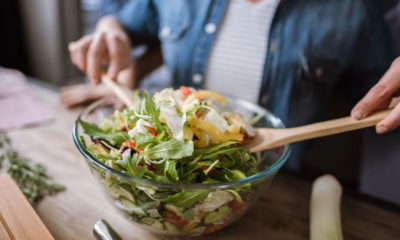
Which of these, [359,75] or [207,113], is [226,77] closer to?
[359,75]

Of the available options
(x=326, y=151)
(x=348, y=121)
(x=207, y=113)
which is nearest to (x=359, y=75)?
(x=326, y=151)

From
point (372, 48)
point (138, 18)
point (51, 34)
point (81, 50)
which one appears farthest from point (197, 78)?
point (51, 34)

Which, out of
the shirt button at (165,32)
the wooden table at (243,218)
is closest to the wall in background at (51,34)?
the shirt button at (165,32)

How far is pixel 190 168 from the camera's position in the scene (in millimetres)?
706

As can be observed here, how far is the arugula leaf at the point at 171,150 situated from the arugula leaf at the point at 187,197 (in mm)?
76

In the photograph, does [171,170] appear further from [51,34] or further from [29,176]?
[51,34]

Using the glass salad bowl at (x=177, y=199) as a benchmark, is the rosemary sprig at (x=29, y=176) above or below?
below

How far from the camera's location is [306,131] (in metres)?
0.78

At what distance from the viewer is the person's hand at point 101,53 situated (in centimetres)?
112

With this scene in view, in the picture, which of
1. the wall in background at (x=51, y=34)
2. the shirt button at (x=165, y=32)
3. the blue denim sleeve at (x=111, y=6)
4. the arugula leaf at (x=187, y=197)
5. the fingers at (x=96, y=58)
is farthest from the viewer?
the wall in background at (x=51, y=34)

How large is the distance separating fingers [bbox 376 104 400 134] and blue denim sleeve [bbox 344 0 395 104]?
2.07 feet

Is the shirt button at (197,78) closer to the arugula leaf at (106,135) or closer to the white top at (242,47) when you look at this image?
the white top at (242,47)

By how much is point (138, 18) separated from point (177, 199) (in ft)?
3.59

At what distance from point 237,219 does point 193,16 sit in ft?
3.04
